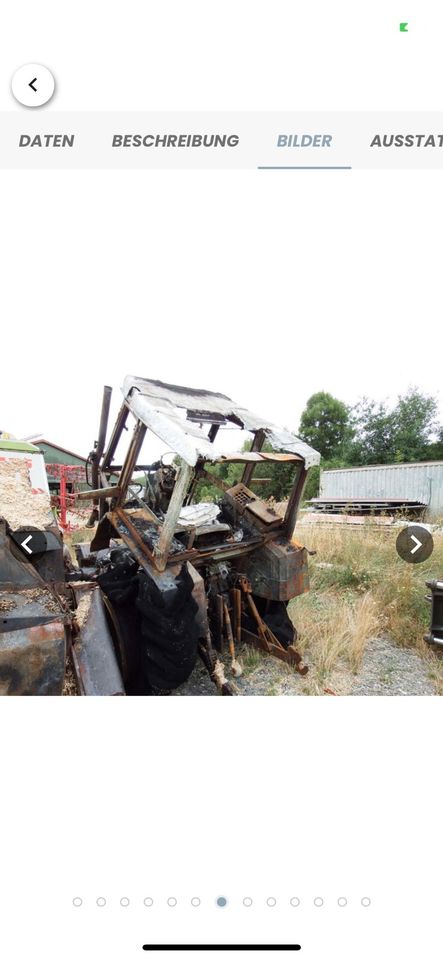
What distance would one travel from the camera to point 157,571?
2045 millimetres

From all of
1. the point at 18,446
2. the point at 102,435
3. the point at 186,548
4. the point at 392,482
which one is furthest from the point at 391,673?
the point at 392,482

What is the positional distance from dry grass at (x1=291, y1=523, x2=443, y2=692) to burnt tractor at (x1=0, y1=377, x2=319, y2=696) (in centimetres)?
22

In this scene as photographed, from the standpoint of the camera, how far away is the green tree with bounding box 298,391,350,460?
5355mm

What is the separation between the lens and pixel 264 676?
243 centimetres

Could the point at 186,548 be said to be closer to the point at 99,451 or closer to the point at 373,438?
the point at 99,451

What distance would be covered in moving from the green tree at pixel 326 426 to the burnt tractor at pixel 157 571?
240cm

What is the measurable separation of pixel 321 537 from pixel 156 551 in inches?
116

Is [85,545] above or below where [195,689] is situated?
above

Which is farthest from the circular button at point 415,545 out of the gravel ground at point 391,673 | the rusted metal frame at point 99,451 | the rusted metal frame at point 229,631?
the rusted metal frame at point 99,451

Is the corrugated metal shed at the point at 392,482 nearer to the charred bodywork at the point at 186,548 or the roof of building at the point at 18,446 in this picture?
the charred bodywork at the point at 186,548

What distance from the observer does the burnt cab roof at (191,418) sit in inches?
67.3

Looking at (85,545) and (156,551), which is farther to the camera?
(85,545)

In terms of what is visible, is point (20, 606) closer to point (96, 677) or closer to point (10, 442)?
point (96, 677)
